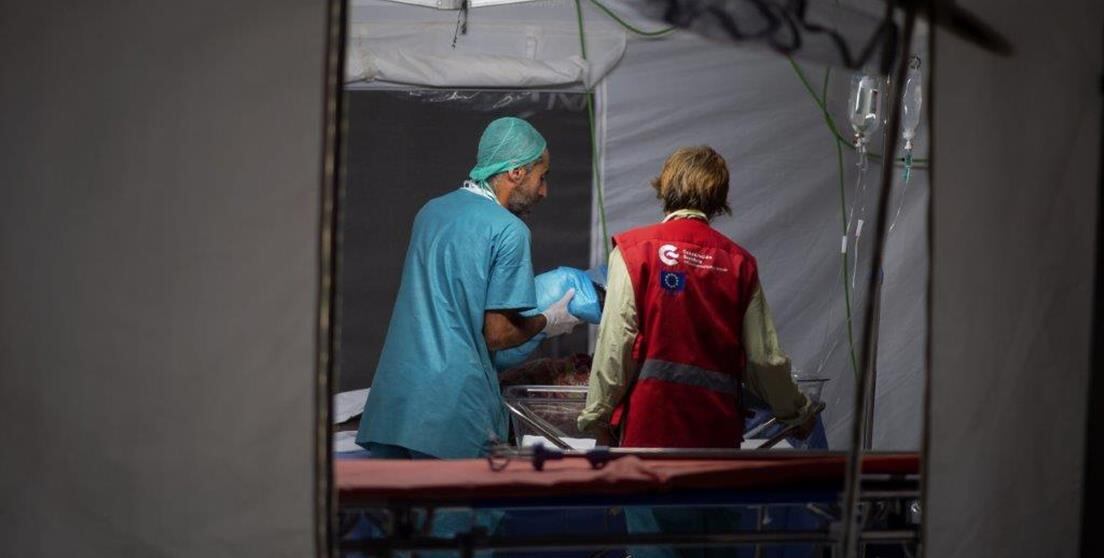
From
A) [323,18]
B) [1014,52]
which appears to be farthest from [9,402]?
[1014,52]

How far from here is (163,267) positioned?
75.2 inches

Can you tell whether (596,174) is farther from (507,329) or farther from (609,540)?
(609,540)

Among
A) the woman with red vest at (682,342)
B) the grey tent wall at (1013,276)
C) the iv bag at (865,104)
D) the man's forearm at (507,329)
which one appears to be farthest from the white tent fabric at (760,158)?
the grey tent wall at (1013,276)

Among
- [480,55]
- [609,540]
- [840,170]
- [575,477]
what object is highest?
[480,55]

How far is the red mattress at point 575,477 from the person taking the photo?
219 cm

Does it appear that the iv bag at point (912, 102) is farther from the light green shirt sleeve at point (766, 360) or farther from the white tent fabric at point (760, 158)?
the light green shirt sleeve at point (766, 360)

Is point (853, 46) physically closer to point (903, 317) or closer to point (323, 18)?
point (323, 18)

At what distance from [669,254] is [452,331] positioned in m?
0.76

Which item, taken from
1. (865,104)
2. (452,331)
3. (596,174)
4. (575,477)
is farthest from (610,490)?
(596,174)

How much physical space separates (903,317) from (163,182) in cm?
363

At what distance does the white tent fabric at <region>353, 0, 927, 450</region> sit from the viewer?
4.57 meters

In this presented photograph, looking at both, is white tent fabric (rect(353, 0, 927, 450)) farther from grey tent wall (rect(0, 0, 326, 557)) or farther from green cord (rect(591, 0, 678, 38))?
grey tent wall (rect(0, 0, 326, 557))

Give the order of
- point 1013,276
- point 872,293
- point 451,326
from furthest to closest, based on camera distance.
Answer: point 451,326 → point 1013,276 → point 872,293

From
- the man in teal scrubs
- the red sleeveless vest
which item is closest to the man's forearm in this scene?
the man in teal scrubs
